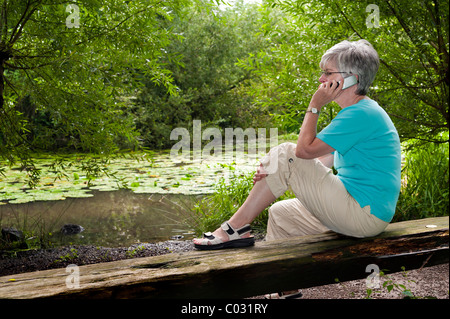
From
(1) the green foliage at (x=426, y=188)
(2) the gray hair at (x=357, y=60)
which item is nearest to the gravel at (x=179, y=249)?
(1) the green foliage at (x=426, y=188)

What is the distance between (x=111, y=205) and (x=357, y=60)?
3681 millimetres

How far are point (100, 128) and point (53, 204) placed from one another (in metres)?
2.21

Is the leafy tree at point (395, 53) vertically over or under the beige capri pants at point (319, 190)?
over

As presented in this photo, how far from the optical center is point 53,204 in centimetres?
491

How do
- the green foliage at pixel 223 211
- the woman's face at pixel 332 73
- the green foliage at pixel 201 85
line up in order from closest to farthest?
1. the woman's face at pixel 332 73
2. the green foliage at pixel 223 211
3. the green foliage at pixel 201 85

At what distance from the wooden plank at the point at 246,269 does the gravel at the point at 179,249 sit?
265mm

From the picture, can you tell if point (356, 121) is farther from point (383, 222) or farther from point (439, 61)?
point (439, 61)

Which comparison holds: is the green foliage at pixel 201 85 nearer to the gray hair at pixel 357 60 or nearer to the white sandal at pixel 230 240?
the white sandal at pixel 230 240

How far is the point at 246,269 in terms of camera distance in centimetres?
196

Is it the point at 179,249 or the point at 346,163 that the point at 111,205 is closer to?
the point at 179,249

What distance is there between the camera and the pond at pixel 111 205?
159 inches

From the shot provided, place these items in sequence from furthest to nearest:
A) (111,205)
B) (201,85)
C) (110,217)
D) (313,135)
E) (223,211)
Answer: (201,85), (111,205), (110,217), (223,211), (313,135)

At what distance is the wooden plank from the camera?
1.84 metres

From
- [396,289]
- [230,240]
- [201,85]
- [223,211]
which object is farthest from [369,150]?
[201,85]
